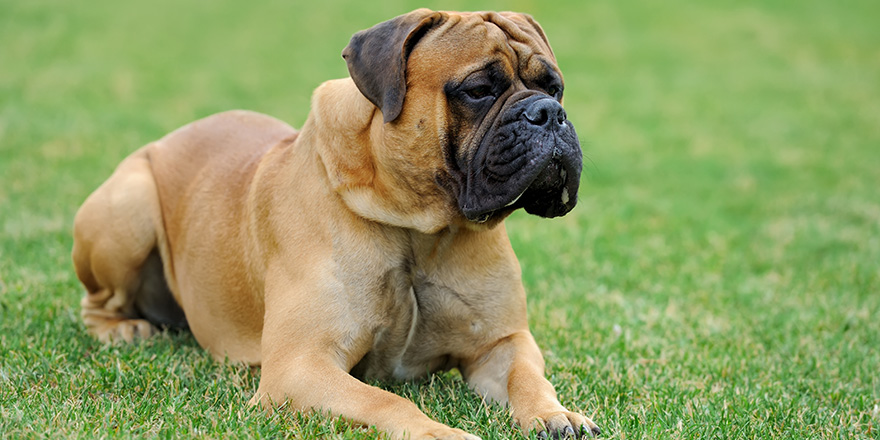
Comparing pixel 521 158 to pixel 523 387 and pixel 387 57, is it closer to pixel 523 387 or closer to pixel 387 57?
pixel 387 57

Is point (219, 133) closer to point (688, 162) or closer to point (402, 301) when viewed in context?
A: point (402, 301)

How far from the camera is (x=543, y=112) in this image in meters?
3.53

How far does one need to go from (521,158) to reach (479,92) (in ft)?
1.06

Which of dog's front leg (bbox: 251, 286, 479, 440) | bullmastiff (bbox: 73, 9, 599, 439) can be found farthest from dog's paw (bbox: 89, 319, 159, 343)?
dog's front leg (bbox: 251, 286, 479, 440)

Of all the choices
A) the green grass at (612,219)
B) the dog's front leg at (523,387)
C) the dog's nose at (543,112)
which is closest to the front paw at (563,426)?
the dog's front leg at (523,387)

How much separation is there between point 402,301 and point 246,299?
90cm

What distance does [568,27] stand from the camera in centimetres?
2227

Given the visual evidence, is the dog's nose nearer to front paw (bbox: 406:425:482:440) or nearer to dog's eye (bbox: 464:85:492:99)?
dog's eye (bbox: 464:85:492:99)

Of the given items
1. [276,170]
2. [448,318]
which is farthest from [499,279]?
[276,170]

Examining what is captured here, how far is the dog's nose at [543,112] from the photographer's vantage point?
351cm

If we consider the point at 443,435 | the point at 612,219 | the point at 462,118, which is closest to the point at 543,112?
the point at 462,118

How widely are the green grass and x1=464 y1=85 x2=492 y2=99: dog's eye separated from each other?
1.30 m

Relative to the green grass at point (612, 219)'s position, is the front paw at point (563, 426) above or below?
above

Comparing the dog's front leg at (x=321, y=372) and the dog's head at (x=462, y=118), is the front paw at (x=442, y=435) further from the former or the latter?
the dog's head at (x=462, y=118)
